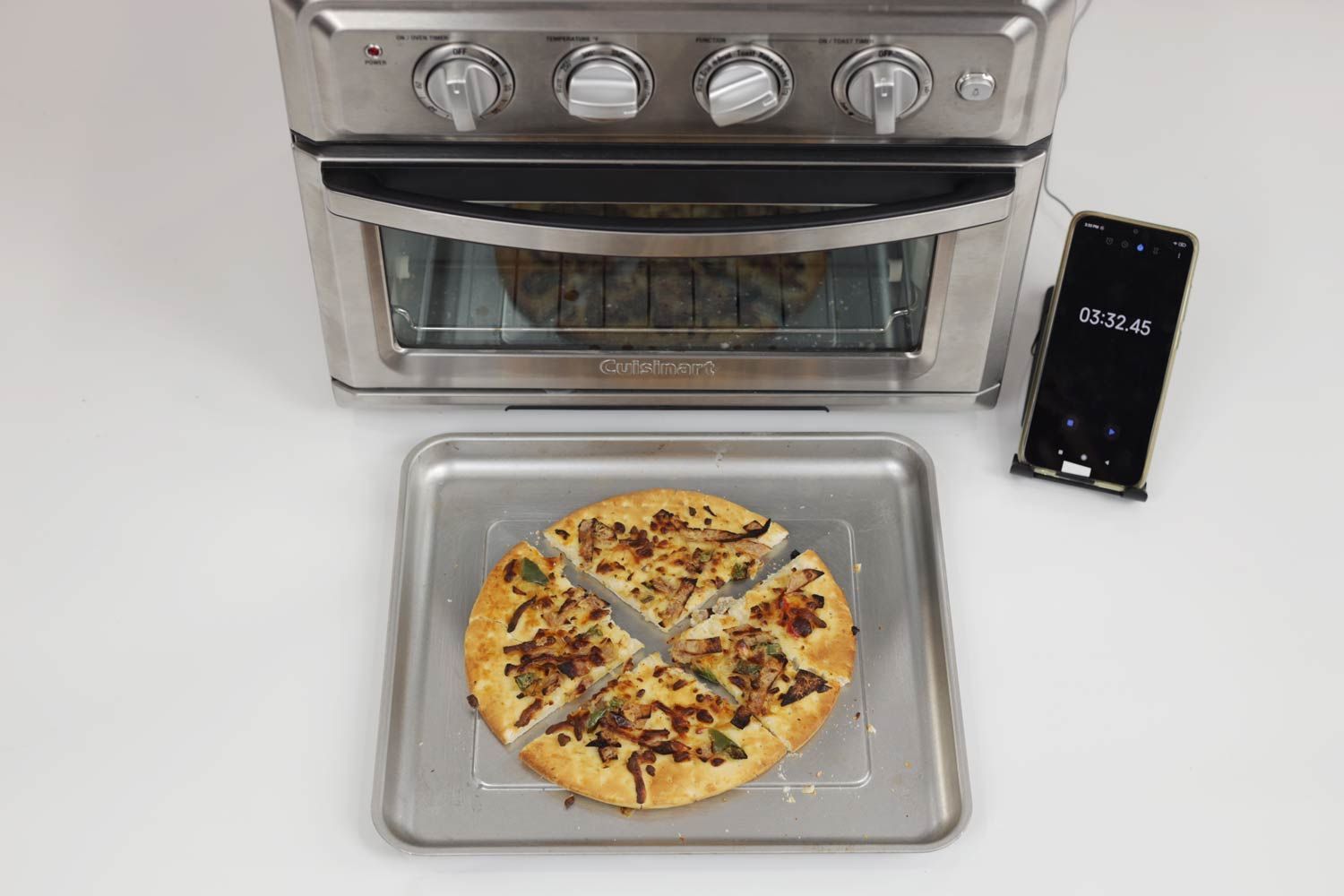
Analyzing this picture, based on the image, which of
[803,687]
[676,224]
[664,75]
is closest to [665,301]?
[676,224]

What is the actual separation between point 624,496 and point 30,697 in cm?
56

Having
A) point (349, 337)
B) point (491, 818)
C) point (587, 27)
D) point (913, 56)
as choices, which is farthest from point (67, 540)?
point (913, 56)

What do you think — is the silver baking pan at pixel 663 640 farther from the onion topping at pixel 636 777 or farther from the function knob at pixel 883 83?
the function knob at pixel 883 83

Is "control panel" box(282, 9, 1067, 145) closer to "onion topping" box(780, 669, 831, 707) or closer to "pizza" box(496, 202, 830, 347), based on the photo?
"pizza" box(496, 202, 830, 347)

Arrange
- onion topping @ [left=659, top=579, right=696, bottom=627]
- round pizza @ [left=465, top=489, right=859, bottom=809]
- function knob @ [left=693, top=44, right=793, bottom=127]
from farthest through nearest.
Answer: onion topping @ [left=659, top=579, right=696, bottom=627] → round pizza @ [left=465, top=489, right=859, bottom=809] → function knob @ [left=693, top=44, right=793, bottom=127]

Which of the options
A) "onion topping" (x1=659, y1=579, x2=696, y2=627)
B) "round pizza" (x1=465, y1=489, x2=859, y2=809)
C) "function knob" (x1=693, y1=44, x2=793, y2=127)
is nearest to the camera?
"function knob" (x1=693, y1=44, x2=793, y2=127)

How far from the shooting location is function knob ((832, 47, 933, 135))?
44.6 inches

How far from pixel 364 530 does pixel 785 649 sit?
0.43 meters

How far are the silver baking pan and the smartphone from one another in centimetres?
16

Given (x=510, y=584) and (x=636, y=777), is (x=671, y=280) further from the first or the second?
(x=636, y=777)

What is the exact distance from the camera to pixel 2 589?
52.4 inches

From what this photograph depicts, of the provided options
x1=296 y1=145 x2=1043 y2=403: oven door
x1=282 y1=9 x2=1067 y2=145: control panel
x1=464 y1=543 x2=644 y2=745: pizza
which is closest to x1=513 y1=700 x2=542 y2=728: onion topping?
x1=464 y1=543 x2=644 y2=745: pizza

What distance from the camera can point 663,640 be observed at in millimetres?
1319

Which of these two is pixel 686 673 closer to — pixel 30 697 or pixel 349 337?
pixel 349 337
